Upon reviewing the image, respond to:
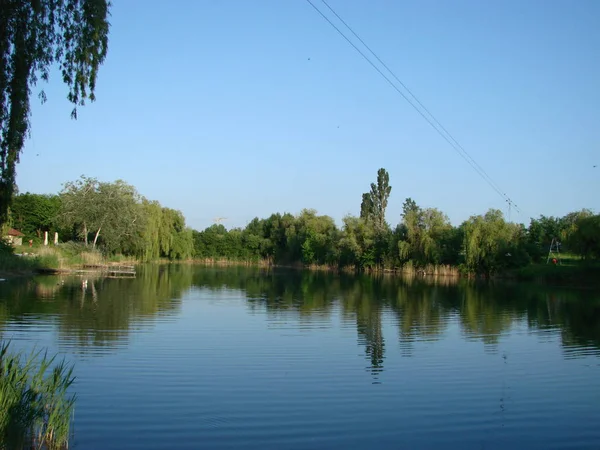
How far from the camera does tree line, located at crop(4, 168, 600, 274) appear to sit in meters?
45.3

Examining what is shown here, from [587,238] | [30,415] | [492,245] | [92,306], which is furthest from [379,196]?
[30,415]

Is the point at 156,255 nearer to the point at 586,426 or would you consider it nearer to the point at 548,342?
the point at 548,342

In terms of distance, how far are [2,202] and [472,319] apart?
1632 cm

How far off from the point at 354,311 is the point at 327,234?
4819cm

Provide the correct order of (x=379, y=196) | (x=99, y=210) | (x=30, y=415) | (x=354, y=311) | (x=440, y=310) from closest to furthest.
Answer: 1. (x=30, y=415)
2. (x=354, y=311)
3. (x=440, y=310)
4. (x=99, y=210)
5. (x=379, y=196)

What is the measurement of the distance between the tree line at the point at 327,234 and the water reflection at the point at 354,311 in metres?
11.0

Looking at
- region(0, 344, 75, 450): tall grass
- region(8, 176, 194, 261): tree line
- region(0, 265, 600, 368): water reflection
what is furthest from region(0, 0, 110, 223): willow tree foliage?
region(8, 176, 194, 261): tree line

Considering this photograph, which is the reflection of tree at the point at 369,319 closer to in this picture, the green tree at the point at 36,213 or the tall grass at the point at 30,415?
the tall grass at the point at 30,415

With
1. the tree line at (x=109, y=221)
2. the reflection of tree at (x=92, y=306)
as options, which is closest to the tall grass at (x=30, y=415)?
the reflection of tree at (x=92, y=306)

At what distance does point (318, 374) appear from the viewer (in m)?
10.7

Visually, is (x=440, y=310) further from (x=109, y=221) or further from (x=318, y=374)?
(x=109, y=221)

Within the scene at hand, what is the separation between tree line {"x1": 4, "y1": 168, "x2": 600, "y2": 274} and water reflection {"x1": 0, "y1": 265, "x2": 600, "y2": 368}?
11.0 m

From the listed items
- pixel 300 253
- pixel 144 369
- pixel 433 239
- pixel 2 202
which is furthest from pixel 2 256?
pixel 300 253

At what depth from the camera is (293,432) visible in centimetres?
737
